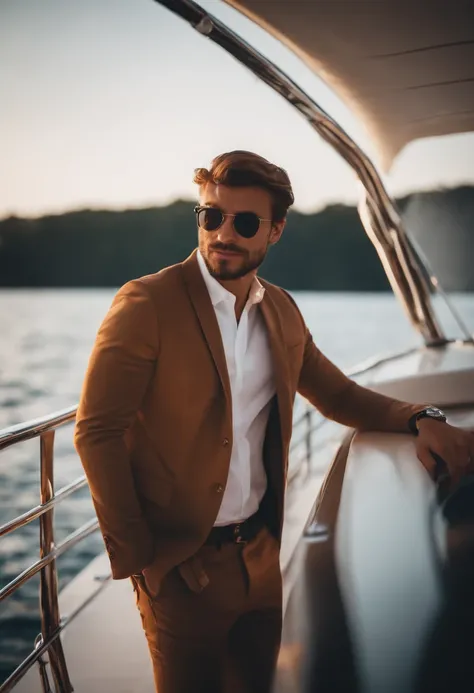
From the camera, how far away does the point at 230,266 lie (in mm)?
1423

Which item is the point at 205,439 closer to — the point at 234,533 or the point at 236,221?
the point at 234,533

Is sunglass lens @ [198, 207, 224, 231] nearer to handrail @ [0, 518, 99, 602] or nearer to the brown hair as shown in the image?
the brown hair

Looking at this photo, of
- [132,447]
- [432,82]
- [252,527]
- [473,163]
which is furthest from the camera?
[473,163]

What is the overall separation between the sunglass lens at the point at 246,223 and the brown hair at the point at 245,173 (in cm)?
7

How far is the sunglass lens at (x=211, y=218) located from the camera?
1413 millimetres

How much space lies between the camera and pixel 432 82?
8.78ft

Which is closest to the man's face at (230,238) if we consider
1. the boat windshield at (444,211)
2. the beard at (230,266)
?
the beard at (230,266)

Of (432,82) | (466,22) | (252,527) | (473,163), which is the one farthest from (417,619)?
(473,163)

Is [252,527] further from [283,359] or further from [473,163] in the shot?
[473,163]

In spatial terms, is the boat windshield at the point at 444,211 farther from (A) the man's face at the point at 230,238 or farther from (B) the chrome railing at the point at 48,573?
(B) the chrome railing at the point at 48,573

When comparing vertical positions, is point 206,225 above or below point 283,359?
above

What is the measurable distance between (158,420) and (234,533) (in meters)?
0.33

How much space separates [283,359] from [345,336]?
56.5m

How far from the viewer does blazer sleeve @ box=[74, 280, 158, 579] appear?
1271 mm
